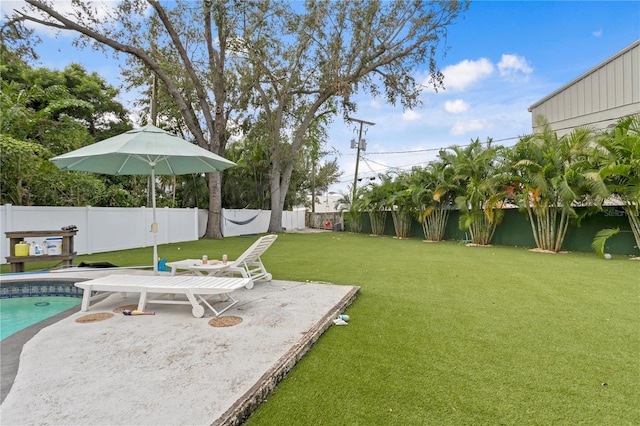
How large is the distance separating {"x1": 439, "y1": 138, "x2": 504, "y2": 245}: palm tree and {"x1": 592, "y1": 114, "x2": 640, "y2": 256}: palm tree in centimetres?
264

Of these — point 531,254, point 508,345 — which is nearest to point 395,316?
point 508,345

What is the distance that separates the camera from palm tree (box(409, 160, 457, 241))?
1252 cm

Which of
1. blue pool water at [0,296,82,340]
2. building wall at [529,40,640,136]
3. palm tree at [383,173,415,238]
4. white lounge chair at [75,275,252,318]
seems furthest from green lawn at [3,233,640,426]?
palm tree at [383,173,415,238]

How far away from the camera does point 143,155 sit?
4.65 metres

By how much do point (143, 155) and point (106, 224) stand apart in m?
5.89

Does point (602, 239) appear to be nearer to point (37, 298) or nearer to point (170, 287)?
point (170, 287)

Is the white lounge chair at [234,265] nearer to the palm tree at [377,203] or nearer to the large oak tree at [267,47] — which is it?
the large oak tree at [267,47]

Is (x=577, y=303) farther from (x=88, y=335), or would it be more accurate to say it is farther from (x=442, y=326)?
(x=88, y=335)

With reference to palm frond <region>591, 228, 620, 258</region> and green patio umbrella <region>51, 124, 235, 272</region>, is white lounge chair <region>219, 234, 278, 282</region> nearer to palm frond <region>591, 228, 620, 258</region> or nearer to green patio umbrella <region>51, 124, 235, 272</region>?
green patio umbrella <region>51, 124, 235, 272</region>

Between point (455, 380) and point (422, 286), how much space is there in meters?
2.90

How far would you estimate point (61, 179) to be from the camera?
9273mm

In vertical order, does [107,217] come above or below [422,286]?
above

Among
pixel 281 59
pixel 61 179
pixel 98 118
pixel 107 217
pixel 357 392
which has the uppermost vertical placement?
pixel 281 59

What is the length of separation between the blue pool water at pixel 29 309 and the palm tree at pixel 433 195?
11000mm
